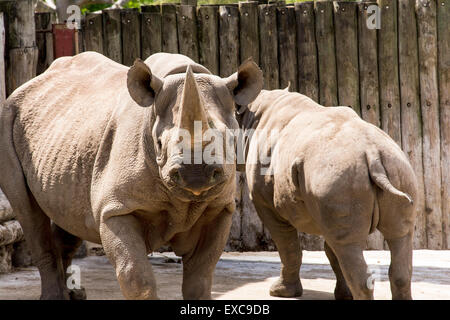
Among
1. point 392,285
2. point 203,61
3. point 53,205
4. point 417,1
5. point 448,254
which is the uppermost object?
point 417,1

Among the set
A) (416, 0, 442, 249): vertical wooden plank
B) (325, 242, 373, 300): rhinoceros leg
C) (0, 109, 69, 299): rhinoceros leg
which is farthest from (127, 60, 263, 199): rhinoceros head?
(416, 0, 442, 249): vertical wooden plank

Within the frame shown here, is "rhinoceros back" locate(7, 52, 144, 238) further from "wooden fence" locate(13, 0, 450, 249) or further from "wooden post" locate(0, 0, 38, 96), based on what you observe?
"wooden fence" locate(13, 0, 450, 249)

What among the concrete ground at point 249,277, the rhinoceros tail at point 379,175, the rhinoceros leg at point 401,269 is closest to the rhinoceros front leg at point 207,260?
the rhinoceros tail at point 379,175

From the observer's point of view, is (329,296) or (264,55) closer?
(329,296)

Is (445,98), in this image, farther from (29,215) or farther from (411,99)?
(29,215)

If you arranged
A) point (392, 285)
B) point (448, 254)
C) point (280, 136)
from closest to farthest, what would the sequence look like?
1. point (392, 285)
2. point (280, 136)
3. point (448, 254)

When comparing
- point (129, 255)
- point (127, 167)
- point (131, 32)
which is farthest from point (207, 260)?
point (131, 32)

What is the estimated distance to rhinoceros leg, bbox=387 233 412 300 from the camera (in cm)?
538

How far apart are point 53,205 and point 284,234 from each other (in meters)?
2.08

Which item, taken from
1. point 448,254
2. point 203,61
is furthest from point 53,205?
point 448,254

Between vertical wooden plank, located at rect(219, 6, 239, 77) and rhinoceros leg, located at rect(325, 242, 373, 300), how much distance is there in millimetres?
3982

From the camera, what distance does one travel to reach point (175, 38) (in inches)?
355

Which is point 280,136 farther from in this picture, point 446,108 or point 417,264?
point 446,108

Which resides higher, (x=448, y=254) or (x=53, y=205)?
(x=53, y=205)
